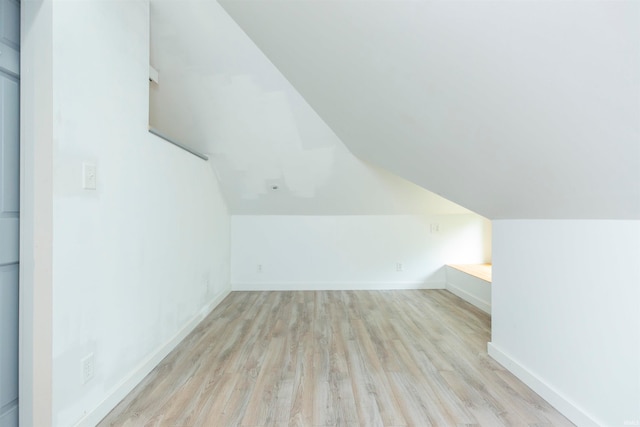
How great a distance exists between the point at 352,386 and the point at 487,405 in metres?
0.72

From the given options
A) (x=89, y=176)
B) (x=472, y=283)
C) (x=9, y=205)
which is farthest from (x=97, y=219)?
(x=472, y=283)

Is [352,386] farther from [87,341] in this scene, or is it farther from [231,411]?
[87,341]

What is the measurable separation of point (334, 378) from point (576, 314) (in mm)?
1350

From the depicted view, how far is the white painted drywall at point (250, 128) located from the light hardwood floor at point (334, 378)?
1.50 meters

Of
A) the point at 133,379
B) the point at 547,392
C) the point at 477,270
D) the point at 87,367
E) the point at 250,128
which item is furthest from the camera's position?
the point at 477,270

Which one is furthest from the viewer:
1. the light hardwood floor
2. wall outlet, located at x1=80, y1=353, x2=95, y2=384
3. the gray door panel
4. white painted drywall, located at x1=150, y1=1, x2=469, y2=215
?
white painted drywall, located at x1=150, y1=1, x2=469, y2=215

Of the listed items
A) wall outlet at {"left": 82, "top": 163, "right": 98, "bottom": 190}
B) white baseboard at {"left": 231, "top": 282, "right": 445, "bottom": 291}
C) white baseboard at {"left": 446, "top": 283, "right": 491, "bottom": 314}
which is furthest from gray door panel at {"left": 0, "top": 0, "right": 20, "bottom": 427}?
white baseboard at {"left": 446, "top": 283, "right": 491, "bottom": 314}

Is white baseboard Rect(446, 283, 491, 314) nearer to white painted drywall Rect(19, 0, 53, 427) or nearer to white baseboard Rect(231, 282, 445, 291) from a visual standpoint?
white baseboard Rect(231, 282, 445, 291)

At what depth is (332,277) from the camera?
4.54 m

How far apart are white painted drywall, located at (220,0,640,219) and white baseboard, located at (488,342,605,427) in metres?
0.92

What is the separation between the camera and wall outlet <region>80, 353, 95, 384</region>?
150cm

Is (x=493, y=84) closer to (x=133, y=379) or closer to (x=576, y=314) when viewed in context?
(x=576, y=314)

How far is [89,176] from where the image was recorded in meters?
1.53

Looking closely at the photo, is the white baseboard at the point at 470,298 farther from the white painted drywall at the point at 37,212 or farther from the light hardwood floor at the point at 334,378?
the white painted drywall at the point at 37,212
